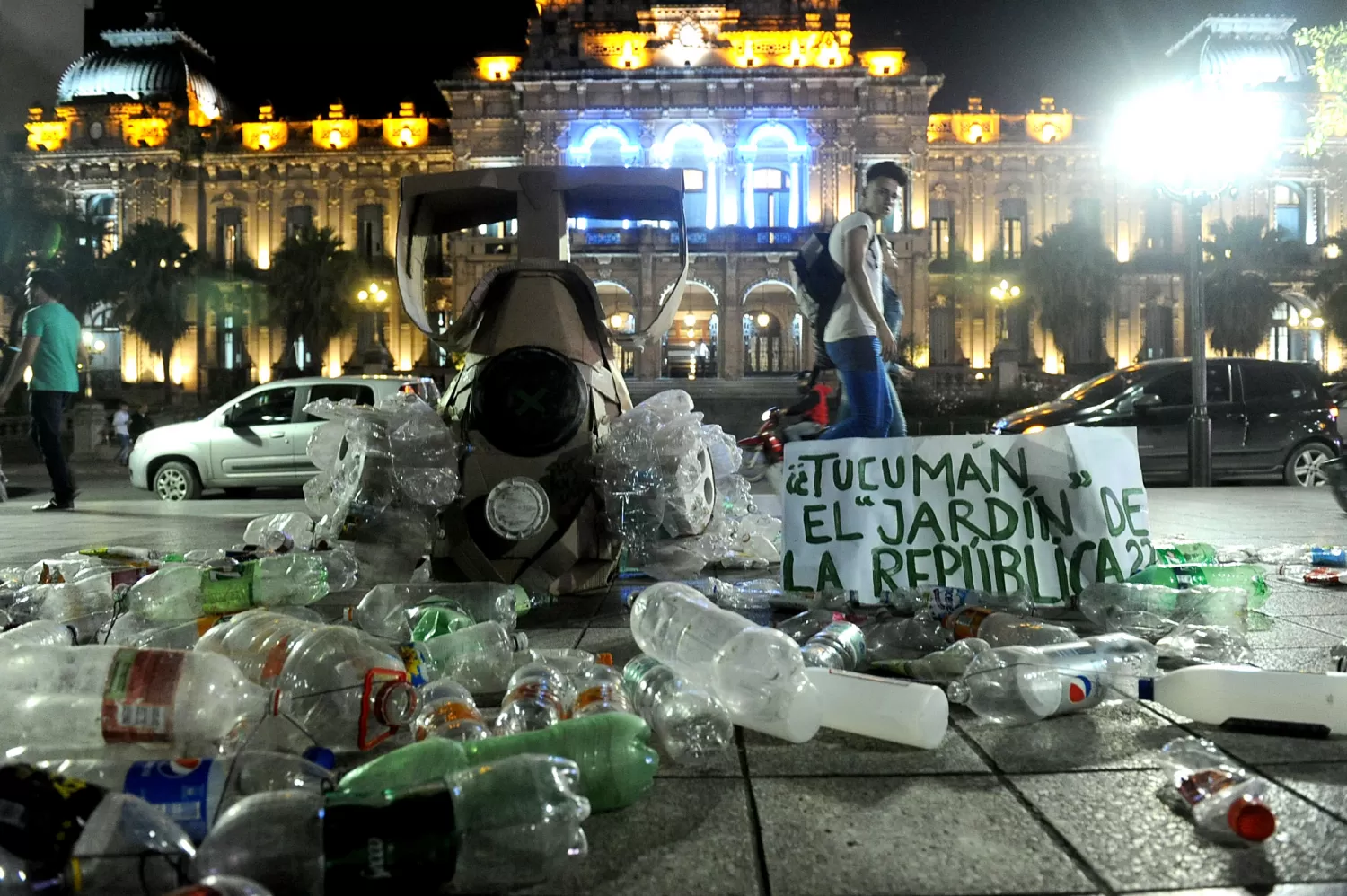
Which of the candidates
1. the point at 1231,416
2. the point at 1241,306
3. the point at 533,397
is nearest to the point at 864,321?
the point at 533,397

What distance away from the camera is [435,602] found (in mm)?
3490

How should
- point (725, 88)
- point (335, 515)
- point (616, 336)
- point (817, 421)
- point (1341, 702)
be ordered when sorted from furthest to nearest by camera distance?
point (725, 88), point (817, 421), point (616, 336), point (335, 515), point (1341, 702)

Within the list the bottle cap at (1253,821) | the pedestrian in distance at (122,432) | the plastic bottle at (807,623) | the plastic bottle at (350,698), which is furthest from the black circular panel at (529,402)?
the pedestrian in distance at (122,432)

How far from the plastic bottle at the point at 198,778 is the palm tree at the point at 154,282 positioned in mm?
42222

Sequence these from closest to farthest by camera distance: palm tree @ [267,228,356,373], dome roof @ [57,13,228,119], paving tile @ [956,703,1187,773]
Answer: paving tile @ [956,703,1187,773] → palm tree @ [267,228,356,373] → dome roof @ [57,13,228,119]

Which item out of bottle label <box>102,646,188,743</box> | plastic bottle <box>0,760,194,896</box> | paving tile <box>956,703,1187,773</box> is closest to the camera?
plastic bottle <box>0,760,194,896</box>

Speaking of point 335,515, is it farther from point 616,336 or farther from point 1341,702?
point 1341,702

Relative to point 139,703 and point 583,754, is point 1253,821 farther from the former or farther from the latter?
point 139,703

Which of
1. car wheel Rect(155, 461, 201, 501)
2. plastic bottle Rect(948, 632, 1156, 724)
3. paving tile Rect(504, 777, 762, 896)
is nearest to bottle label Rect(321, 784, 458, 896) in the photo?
paving tile Rect(504, 777, 762, 896)

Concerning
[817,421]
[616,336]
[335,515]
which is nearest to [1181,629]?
[616,336]

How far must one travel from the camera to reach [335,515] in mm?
4500

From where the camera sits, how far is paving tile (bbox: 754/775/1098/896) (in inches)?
64.9

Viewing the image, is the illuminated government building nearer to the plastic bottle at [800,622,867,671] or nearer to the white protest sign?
the white protest sign

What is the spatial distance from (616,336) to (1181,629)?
2.73 metres
